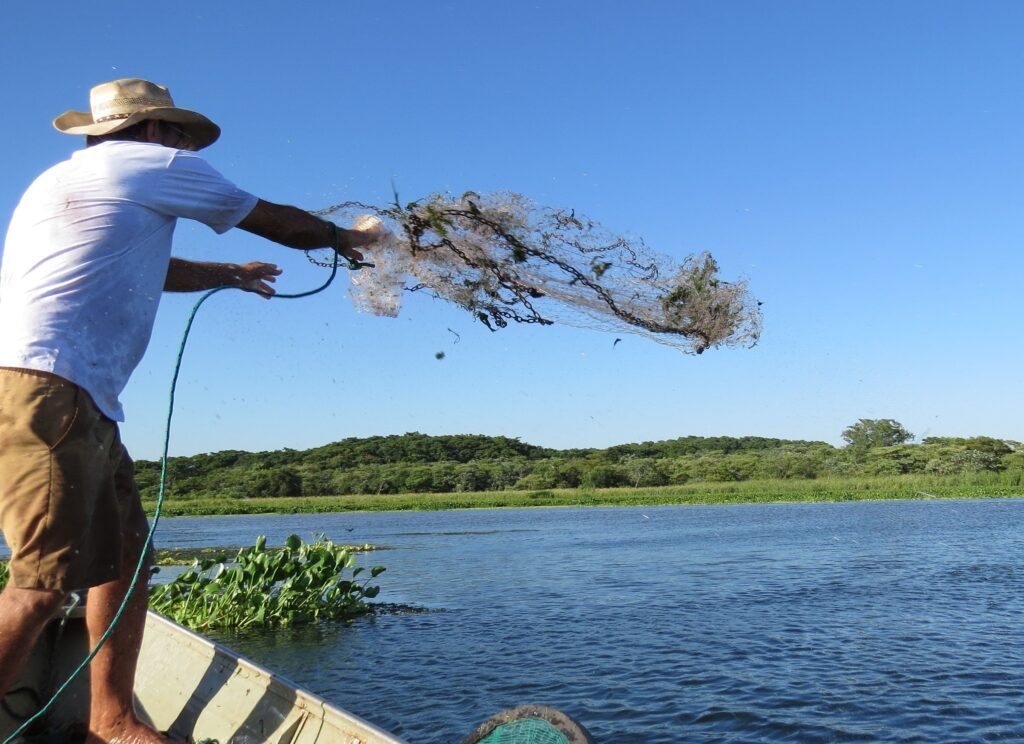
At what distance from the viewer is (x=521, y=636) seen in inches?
466

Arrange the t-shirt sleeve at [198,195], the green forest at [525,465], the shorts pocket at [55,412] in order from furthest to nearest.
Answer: the green forest at [525,465], the t-shirt sleeve at [198,195], the shorts pocket at [55,412]

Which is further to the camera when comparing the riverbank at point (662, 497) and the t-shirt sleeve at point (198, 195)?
the riverbank at point (662, 497)

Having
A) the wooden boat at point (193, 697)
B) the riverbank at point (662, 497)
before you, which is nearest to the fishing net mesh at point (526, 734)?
the wooden boat at point (193, 697)

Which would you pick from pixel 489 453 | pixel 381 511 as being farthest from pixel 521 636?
pixel 489 453

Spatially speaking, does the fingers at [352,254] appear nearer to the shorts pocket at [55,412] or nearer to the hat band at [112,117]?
the hat band at [112,117]

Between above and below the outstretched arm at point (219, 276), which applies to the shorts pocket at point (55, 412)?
below

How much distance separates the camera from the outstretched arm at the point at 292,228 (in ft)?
10.8

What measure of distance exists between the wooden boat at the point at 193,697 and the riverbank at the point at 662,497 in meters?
55.5

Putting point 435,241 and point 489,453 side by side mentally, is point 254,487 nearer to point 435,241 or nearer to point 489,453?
point 489,453

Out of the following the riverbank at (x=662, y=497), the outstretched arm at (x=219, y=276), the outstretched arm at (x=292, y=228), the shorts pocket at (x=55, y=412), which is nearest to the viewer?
the shorts pocket at (x=55, y=412)

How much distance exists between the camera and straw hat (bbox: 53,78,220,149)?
3.42 metres

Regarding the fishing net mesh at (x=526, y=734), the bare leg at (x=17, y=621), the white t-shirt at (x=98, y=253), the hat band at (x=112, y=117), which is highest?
the hat band at (x=112, y=117)

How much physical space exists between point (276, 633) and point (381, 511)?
5626 centimetres

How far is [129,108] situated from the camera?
11.3 feet
